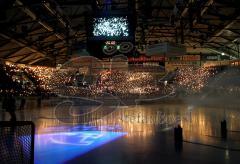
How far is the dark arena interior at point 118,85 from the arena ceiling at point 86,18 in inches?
3.1

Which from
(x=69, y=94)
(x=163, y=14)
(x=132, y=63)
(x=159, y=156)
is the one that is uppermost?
(x=163, y=14)

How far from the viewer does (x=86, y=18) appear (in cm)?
1286

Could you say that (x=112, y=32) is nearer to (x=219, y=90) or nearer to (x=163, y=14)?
(x=163, y=14)

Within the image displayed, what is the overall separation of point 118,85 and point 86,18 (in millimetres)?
14461

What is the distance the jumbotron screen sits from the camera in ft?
40.3

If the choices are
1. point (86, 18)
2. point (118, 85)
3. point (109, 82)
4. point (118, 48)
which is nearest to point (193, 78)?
point (118, 85)

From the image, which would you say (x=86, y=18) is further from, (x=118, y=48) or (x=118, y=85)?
(x=118, y=85)

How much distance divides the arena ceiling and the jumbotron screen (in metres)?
0.79

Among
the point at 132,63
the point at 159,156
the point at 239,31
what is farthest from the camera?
the point at 132,63

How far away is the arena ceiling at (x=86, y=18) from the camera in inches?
629

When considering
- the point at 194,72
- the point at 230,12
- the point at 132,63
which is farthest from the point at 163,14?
the point at 132,63

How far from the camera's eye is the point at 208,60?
36750 millimetres

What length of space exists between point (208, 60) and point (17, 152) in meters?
33.0

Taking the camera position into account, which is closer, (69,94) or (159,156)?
(159,156)
